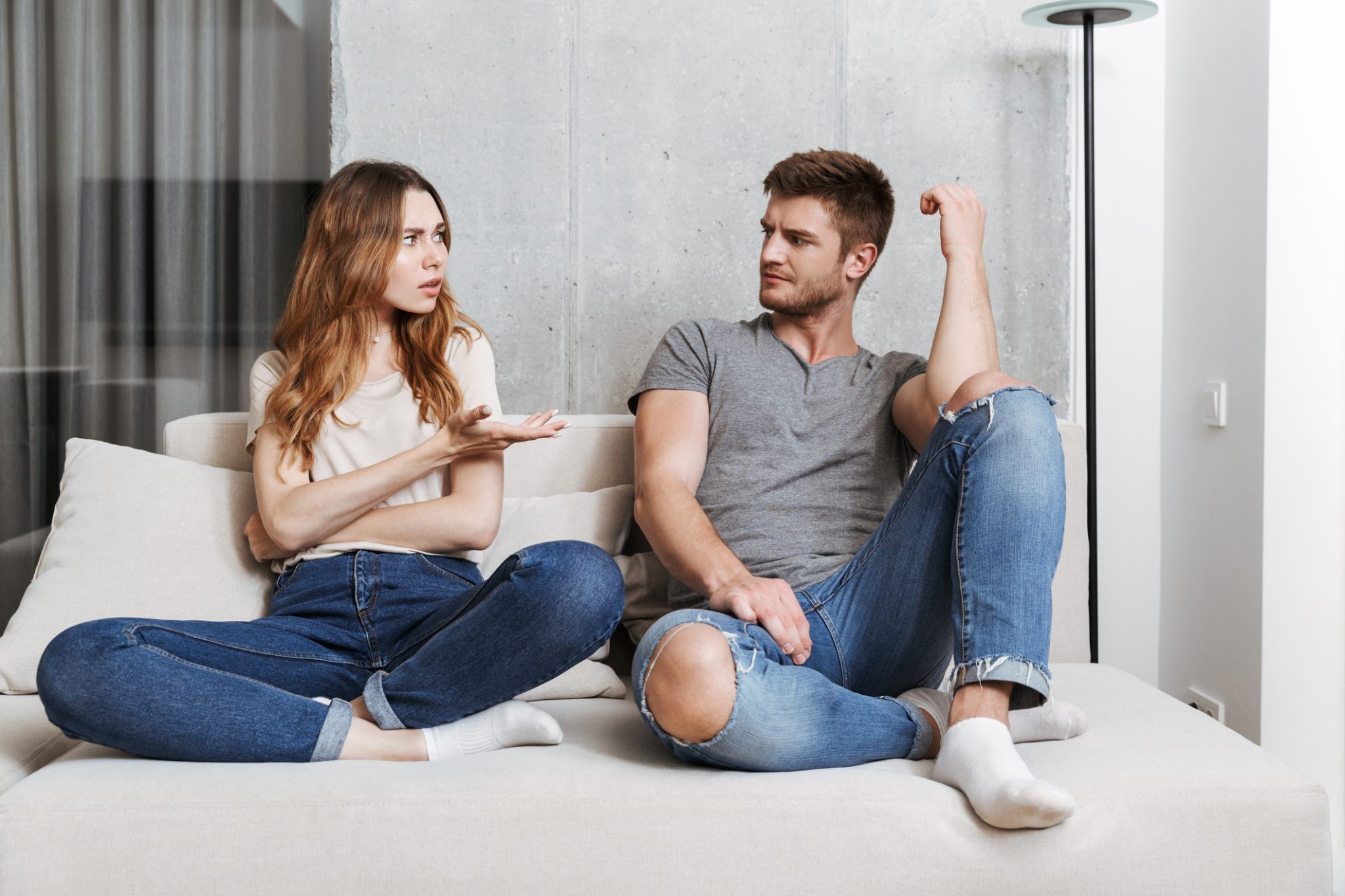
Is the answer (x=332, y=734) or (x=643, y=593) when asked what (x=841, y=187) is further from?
(x=332, y=734)

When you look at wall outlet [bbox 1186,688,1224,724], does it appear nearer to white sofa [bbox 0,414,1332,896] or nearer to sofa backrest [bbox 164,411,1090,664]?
sofa backrest [bbox 164,411,1090,664]

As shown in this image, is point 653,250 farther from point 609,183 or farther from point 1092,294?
point 1092,294

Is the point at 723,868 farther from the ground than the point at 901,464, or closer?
closer

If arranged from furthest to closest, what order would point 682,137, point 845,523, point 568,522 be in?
1. point 682,137
2. point 568,522
3. point 845,523

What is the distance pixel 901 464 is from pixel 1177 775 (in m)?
0.70

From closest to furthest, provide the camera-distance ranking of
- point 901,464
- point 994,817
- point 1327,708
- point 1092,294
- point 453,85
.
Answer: point 994,817
point 901,464
point 1327,708
point 1092,294
point 453,85

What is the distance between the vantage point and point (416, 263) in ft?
5.77

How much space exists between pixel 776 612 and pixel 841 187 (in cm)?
82

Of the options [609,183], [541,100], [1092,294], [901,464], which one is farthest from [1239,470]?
[541,100]

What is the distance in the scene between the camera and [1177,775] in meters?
1.27

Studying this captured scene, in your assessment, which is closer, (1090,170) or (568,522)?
(568,522)

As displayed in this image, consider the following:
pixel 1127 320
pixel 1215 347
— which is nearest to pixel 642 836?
pixel 1215 347

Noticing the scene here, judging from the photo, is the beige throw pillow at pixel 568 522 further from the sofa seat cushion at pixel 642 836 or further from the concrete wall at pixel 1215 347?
the concrete wall at pixel 1215 347

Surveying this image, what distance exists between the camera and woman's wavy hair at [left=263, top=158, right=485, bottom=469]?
1.70 meters
